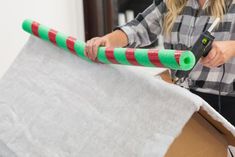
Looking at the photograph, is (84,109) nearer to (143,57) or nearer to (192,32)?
(143,57)

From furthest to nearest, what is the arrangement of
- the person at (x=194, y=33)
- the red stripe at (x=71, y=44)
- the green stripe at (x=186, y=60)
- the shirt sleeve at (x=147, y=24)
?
1. the shirt sleeve at (x=147, y=24)
2. the person at (x=194, y=33)
3. the red stripe at (x=71, y=44)
4. the green stripe at (x=186, y=60)

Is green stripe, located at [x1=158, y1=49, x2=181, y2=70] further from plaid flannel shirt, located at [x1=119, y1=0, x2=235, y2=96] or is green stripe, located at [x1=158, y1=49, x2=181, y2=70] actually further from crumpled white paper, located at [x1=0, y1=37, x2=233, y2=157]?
plaid flannel shirt, located at [x1=119, y1=0, x2=235, y2=96]

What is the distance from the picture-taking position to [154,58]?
2.19ft

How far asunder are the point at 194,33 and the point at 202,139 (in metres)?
0.37

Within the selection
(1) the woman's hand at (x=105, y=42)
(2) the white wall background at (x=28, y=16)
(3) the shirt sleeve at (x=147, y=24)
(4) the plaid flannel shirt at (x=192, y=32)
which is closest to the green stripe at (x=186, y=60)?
(1) the woman's hand at (x=105, y=42)

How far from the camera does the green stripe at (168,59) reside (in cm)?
63

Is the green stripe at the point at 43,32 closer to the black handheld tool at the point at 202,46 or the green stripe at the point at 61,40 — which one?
the green stripe at the point at 61,40

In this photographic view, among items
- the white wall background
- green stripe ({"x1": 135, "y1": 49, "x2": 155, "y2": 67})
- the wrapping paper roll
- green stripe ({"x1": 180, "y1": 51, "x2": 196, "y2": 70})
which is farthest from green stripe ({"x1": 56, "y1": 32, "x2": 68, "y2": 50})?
the white wall background

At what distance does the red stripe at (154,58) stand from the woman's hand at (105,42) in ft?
0.53

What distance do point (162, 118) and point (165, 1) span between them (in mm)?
536

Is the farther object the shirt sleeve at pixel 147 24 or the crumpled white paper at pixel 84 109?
the shirt sleeve at pixel 147 24

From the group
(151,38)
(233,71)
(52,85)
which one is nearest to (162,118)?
(52,85)

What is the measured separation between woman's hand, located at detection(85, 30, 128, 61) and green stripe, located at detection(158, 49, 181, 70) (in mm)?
188

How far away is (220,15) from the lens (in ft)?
3.08
